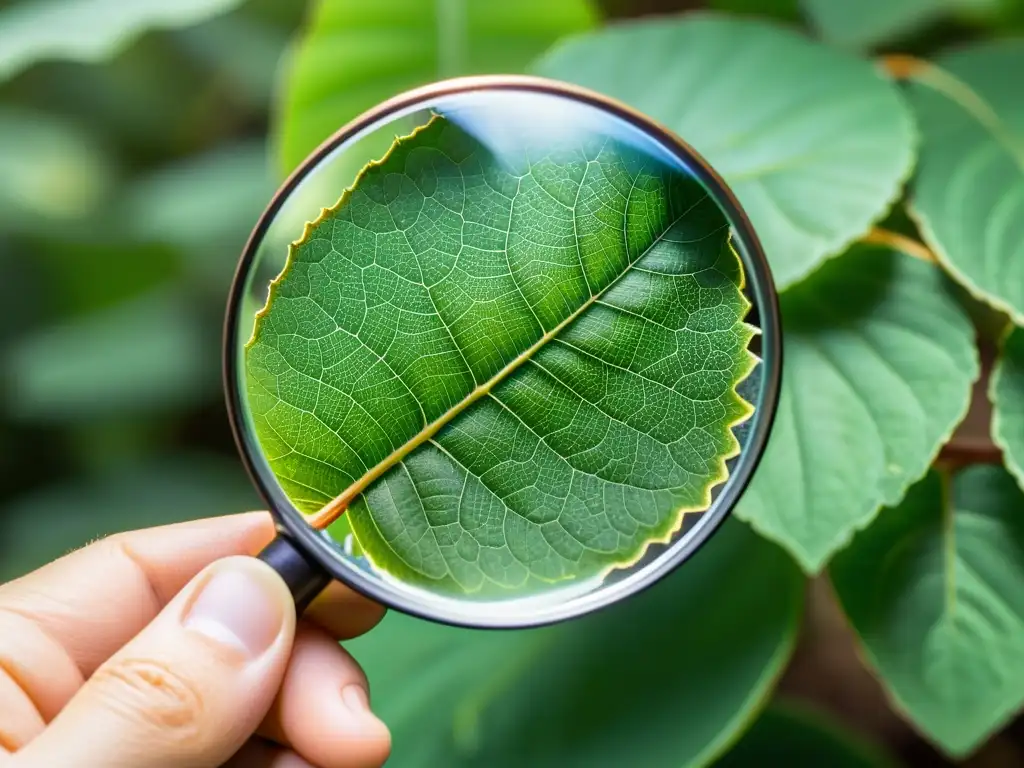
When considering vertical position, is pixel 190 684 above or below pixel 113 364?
above

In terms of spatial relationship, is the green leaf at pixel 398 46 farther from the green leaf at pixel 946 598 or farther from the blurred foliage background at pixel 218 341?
the green leaf at pixel 946 598

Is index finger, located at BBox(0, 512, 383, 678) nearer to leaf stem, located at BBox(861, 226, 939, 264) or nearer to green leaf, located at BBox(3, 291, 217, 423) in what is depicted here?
leaf stem, located at BBox(861, 226, 939, 264)

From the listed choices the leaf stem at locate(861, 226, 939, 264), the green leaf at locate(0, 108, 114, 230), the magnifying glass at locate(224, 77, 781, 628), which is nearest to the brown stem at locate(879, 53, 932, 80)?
the leaf stem at locate(861, 226, 939, 264)

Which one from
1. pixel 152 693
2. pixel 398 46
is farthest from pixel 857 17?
pixel 152 693

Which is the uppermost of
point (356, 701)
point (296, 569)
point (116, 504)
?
point (296, 569)

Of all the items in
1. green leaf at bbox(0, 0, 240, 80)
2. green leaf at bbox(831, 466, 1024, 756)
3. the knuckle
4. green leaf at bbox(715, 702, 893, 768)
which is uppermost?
green leaf at bbox(0, 0, 240, 80)

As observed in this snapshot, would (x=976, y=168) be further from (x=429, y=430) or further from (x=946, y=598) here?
(x=429, y=430)

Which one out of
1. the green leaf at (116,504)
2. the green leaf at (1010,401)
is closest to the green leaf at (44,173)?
the green leaf at (116,504)
